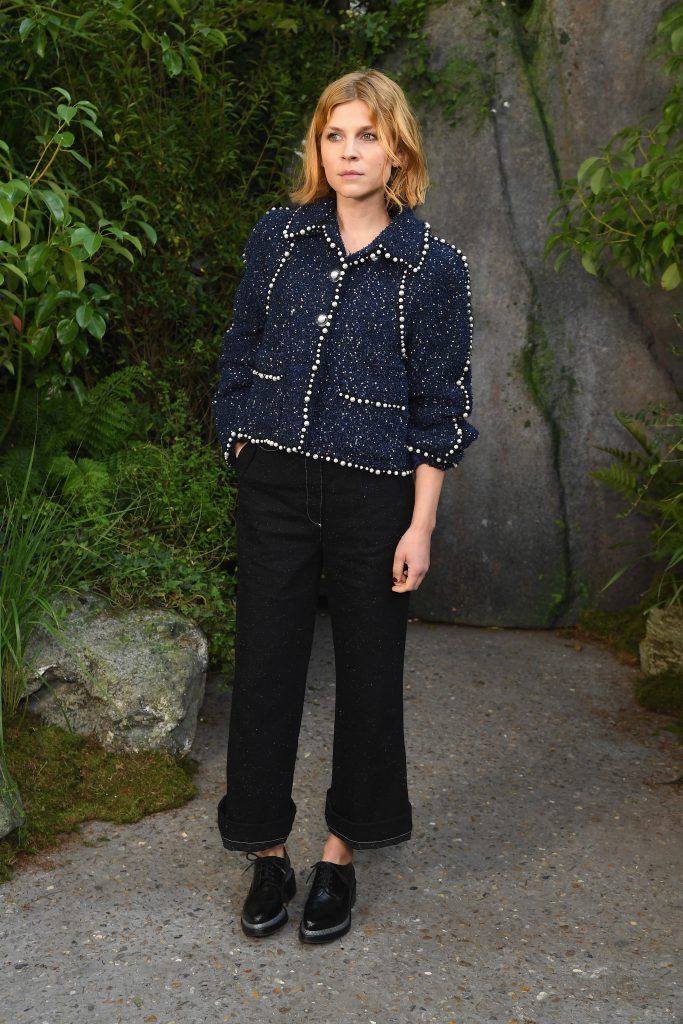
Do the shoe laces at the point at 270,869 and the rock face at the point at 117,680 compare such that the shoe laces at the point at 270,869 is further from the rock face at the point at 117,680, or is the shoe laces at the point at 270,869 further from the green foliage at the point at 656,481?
the green foliage at the point at 656,481

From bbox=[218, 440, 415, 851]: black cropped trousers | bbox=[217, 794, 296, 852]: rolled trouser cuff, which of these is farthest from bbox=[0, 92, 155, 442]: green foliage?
bbox=[217, 794, 296, 852]: rolled trouser cuff

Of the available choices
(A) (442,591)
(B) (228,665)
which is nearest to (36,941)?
(B) (228,665)

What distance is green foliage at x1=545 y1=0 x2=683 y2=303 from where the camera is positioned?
4.12 meters

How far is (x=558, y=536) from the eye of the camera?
5.06m

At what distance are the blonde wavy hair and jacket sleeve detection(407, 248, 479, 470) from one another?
0.19 meters

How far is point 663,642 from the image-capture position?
14.8 feet

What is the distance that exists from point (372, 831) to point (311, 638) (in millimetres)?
520

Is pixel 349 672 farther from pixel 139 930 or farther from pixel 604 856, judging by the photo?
pixel 604 856

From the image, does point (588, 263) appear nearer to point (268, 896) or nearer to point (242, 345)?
point (242, 345)

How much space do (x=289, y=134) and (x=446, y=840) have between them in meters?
2.87

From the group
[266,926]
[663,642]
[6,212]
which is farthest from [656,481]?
[6,212]

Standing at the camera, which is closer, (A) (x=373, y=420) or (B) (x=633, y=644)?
(A) (x=373, y=420)

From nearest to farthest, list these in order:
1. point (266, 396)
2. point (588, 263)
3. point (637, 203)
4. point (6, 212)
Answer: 1. point (266, 396)
2. point (6, 212)
3. point (588, 263)
4. point (637, 203)

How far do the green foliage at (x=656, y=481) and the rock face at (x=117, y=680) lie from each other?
1588 mm
